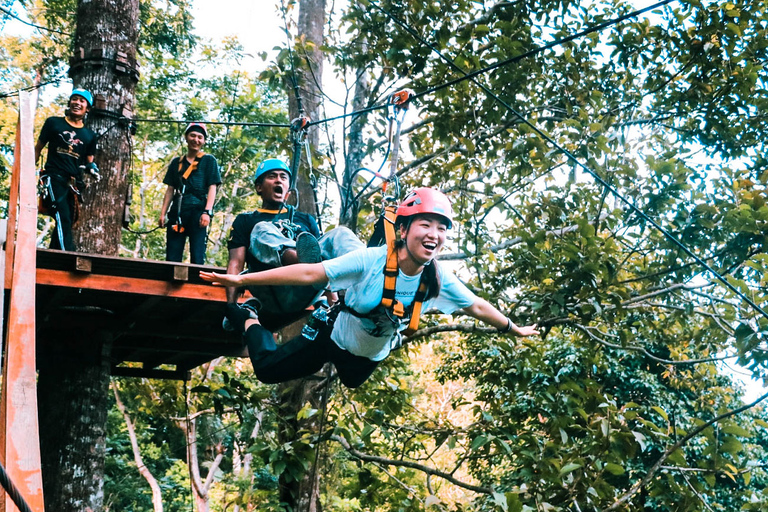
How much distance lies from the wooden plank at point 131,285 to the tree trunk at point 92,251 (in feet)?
3.72

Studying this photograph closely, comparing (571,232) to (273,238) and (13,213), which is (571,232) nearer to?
(273,238)

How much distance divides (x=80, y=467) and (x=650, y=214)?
14.7 ft

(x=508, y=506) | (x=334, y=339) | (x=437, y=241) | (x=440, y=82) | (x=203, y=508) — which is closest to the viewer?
(x=437, y=241)

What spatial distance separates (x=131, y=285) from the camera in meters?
4.54

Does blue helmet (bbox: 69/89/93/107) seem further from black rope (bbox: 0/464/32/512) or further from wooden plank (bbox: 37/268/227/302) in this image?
black rope (bbox: 0/464/32/512)

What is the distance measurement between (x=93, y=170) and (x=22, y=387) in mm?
3813

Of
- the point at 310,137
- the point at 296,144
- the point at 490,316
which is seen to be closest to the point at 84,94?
the point at 296,144

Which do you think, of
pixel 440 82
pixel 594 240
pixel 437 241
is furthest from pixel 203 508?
pixel 437 241

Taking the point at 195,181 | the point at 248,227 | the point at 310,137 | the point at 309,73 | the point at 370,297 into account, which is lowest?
the point at 370,297

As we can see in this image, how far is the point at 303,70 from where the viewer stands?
776 cm

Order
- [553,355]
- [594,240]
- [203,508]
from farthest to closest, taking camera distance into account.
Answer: [203,508] < [553,355] < [594,240]

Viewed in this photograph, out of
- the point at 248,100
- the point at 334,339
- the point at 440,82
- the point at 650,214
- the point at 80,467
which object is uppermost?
the point at 248,100

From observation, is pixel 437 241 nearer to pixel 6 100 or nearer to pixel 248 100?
pixel 248 100

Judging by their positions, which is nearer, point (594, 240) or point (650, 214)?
point (594, 240)
